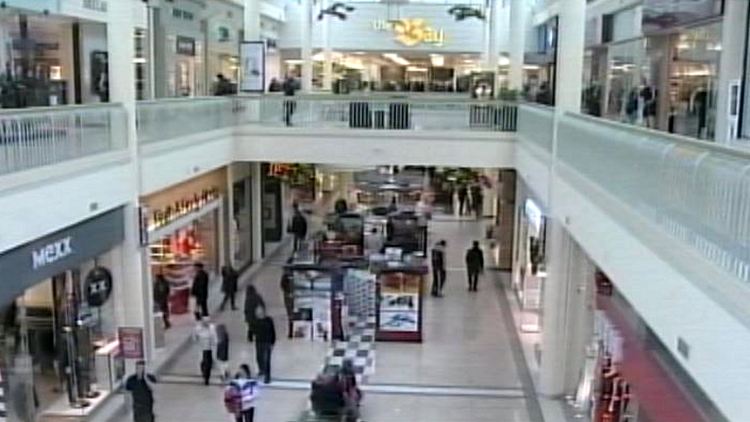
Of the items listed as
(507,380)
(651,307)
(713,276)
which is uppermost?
(713,276)

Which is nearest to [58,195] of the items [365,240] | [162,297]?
[162,297]

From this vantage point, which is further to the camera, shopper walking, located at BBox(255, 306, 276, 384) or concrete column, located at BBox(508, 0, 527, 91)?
concrete column, located at BBox(508, 0, 527, 91)

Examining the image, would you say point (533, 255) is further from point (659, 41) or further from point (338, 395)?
point (338, 395)

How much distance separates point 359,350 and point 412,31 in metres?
18.4

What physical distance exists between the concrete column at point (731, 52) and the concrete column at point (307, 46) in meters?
16.7

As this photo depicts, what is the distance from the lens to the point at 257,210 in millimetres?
21469

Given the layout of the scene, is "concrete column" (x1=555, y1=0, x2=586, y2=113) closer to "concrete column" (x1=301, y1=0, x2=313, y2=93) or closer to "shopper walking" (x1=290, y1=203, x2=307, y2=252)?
"shopper walking" (x1=290, y1=203, x2=307, y2=252)

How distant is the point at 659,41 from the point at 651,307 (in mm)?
12278

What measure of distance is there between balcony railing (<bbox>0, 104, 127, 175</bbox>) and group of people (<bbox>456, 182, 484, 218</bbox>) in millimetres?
18711

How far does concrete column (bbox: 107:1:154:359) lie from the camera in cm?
1197

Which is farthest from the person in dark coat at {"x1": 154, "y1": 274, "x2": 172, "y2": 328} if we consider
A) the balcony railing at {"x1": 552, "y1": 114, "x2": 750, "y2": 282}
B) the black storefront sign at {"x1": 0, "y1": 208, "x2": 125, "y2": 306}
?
the balcony railing at {"x1": 552, "y1": 114, "x2": 750, "y2": 282}

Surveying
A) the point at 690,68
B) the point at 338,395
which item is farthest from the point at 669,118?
the point at 338,395

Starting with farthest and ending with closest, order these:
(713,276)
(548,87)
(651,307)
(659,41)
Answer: (548,87) < (659,41) < (651,307) < (713,276)

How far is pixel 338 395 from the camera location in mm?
10797
